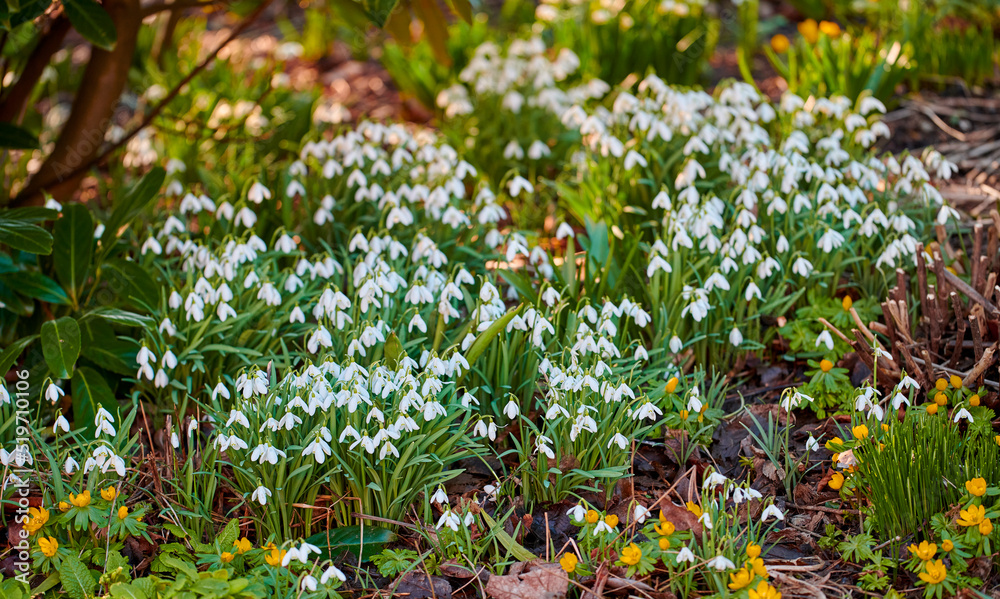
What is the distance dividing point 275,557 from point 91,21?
1.87 meters

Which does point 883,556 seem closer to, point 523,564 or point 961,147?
point 523,564

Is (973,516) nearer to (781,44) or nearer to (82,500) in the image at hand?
(82,500)

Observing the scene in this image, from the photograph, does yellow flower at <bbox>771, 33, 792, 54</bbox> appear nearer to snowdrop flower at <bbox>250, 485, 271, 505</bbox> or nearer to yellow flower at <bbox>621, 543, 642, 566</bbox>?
yellow flower at <bbox>621, 543, 642, 566</bbox>

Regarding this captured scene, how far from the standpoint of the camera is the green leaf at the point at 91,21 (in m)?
2.64

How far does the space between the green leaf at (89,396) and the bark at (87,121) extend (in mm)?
1222

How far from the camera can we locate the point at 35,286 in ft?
8.61

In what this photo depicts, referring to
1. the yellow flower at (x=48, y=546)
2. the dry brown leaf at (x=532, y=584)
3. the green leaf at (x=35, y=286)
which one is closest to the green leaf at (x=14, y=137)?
the green leaf at (x=35, y=286)

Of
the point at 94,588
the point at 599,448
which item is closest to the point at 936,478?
the point at 599,448

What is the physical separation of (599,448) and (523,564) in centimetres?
35

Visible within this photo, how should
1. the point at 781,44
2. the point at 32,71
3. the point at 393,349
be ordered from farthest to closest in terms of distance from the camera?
1. the point at 781,44
2. the point at 32,71
3. the point at 393,349

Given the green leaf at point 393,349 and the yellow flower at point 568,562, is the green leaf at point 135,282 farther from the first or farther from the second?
the yellow flower at point 568,562

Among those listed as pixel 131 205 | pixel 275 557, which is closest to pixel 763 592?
pixel 275 557

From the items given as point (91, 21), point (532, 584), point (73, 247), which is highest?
point (91, 21)

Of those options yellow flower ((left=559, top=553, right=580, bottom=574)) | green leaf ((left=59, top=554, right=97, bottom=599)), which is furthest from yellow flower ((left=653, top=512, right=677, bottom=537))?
green leaf ((left=59, top=554, right=97, bottom=599))
